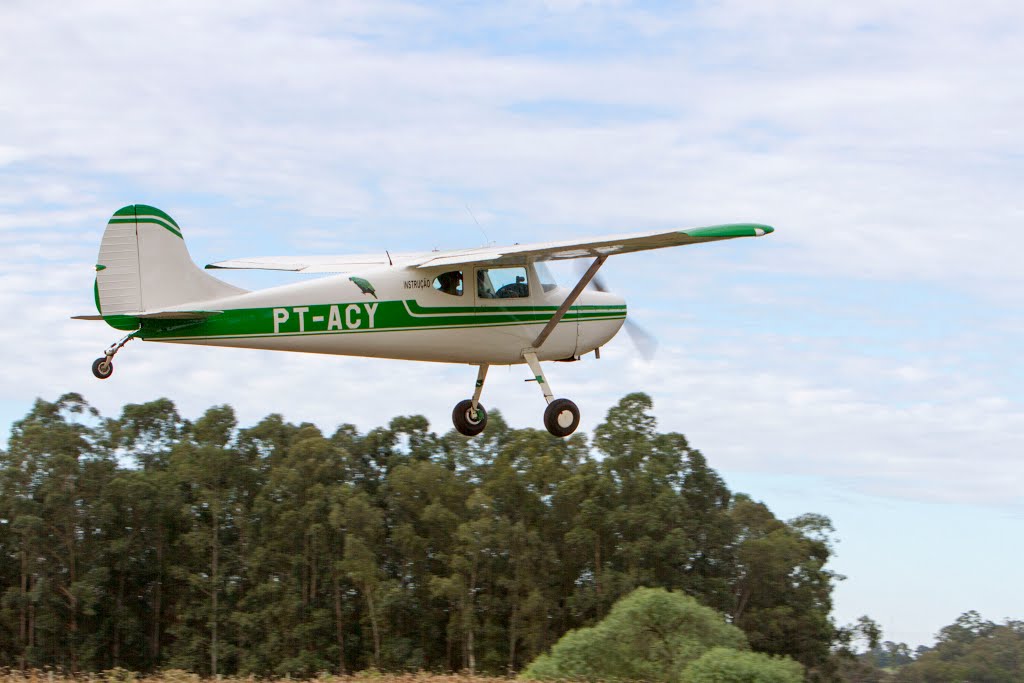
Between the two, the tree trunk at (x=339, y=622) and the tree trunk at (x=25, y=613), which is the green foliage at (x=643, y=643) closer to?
the tree trunk at (x=339, y=622)

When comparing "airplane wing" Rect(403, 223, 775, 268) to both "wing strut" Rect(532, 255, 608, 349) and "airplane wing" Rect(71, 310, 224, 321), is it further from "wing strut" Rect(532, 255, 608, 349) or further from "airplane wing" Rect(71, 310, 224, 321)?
"airplane wing" Rect(71, 310, 224, 321)

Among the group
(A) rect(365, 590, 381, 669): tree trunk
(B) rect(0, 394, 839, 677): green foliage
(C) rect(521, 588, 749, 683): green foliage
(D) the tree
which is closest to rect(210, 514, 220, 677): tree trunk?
(B) rect(0, 394, 839, 677): green foliage

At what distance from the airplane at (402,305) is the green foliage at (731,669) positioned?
879 inches

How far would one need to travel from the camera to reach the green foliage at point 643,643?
40.5 m

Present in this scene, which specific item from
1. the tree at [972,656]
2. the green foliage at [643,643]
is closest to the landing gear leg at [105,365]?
the green foliage at [643,643]

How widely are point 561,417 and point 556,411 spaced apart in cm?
12

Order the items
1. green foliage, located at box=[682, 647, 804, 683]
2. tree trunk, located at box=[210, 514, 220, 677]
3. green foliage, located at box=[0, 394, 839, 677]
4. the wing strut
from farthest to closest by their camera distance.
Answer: tree trunk, located at box=[210, 514, 220, 677]
green foliage, located at box=[0, 394, 839, 677]
green foliage, located at box=[682, 647, 804, 683]
the wing strut

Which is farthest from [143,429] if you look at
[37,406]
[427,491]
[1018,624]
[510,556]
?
[1018,624]

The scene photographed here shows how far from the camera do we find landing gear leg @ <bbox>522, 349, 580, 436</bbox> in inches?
725

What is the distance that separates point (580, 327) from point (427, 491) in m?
47.5

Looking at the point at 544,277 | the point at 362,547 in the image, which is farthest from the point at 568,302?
the point at 362,547

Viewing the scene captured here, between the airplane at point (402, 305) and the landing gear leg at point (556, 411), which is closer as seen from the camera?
the airplane at point (402, 305)

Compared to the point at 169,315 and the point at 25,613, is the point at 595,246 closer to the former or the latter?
the point at 169,315

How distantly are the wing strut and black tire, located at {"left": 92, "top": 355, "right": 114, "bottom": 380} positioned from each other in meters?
5.91
